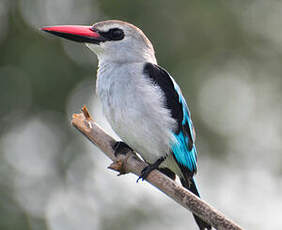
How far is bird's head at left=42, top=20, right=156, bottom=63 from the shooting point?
677cm

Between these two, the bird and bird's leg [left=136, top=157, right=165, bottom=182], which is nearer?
bird's leg [left=136, top=157, right=165, bottom=182]

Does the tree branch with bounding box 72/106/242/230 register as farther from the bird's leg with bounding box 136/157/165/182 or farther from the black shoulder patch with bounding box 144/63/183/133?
the black shoulder patch with bounding box 144/63/183/133

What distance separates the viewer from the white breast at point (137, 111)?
622 cm

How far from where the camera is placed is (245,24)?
1388 centimetres

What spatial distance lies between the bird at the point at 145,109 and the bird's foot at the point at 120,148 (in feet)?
0.04

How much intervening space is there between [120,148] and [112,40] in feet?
3.95

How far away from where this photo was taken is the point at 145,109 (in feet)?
20.6

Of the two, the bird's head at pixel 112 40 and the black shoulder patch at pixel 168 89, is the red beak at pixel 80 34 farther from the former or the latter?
the black shoulder patch at pixel 168 89

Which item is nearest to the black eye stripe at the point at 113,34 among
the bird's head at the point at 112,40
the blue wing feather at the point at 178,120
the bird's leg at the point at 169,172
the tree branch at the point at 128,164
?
the bird's head at the point at 112,40

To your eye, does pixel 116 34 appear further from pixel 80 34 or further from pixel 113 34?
pixel 80 34

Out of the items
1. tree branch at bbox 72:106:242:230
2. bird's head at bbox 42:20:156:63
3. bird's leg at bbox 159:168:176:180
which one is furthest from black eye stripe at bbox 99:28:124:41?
bird's leg at bbox 159:168:176:180

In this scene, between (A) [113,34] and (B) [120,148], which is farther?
(A) [113,34]

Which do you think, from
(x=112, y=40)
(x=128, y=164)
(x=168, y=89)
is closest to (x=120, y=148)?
(x=128, y=164)

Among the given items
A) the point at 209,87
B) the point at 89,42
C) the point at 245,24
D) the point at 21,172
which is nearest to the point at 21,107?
the point at 21,172
